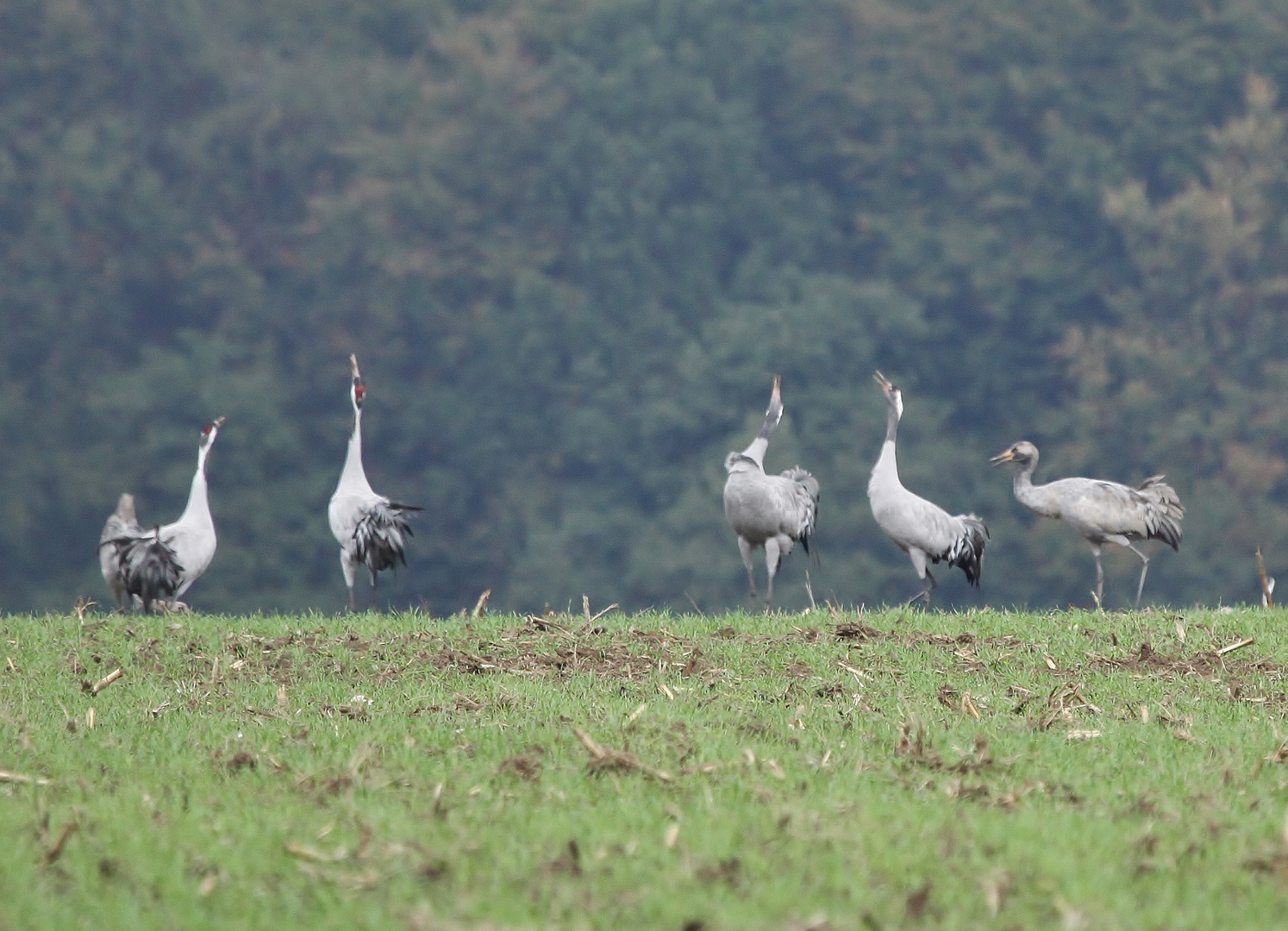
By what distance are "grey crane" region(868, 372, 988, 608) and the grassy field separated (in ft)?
12.7

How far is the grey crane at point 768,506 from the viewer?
547 inches

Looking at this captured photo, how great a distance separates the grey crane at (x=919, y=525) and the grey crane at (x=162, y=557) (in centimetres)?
495

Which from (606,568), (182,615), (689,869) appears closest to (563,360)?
(606,568)

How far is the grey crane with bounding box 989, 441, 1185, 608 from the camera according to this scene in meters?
14.6

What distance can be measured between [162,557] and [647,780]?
753 centimetres

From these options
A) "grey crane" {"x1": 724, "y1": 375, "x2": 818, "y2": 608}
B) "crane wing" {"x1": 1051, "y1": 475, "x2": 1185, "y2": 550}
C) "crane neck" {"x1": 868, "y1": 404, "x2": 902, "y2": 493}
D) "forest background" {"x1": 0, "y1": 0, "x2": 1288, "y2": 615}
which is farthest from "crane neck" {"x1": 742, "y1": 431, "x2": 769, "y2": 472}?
"forest background" {"x1": 0, "y1": 0, "x2": 1288, "y2": 615}

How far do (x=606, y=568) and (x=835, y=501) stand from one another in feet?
14.7

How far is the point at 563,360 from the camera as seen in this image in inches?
1458

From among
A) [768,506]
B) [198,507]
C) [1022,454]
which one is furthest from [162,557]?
[1022,454]

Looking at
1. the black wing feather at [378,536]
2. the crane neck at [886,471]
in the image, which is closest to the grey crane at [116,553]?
the black wing feather at [378,536]

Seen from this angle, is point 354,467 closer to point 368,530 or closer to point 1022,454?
point 368,530

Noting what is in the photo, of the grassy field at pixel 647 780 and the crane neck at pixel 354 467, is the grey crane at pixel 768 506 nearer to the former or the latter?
the crane neck at pixel 354 467

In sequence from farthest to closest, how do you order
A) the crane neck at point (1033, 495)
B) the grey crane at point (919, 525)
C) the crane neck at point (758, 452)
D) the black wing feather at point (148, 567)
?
the crane neck at point (1033, 495) < the crane neck at point (758, 452) < the grey crane at point (919, 525) < the black wing feather at point (148, 567)

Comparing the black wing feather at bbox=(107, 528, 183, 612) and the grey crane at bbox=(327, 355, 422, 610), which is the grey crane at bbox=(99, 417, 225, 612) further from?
the grey crane at bbox=(327, 355, 422, 610)
